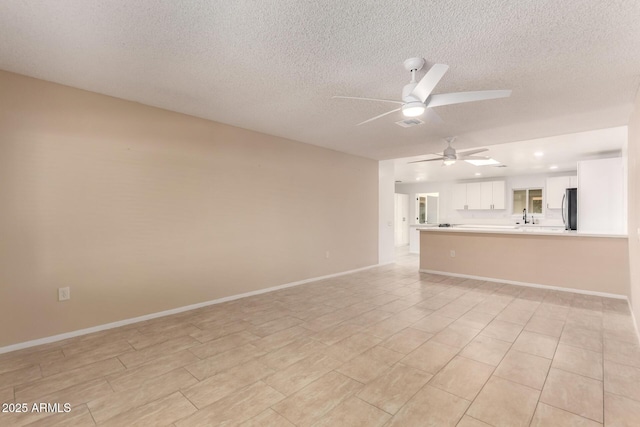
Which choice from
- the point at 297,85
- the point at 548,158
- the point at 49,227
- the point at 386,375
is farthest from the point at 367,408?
the point at 548,158

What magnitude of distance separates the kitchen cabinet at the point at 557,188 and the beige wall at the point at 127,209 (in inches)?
293

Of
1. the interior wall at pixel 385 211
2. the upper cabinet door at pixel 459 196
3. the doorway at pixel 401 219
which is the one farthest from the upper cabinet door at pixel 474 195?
the interior wall at pixel 385 211

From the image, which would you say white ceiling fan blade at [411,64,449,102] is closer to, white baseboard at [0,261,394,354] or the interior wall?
white baseboard at [0,261,394,354]

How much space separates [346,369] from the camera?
7.55ft

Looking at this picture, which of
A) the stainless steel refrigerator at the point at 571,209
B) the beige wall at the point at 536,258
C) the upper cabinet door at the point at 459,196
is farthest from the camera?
the upper cabinet door at the point at 459,196

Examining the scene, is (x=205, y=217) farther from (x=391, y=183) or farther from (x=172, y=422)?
(x=391, y=183)

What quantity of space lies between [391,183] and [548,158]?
3.44 meters

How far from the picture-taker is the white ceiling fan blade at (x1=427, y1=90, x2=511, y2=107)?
7.50 ft

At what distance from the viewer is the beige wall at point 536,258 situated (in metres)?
4.27

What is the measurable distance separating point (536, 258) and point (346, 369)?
4.26 meters

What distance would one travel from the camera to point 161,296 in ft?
11.6

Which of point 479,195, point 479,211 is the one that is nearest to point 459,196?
point 479,195

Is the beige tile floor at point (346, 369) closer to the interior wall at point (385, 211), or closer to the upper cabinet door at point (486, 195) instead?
the interior wall at point (385, 211)

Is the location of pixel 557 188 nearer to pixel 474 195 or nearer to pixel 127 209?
pixel 474 195
